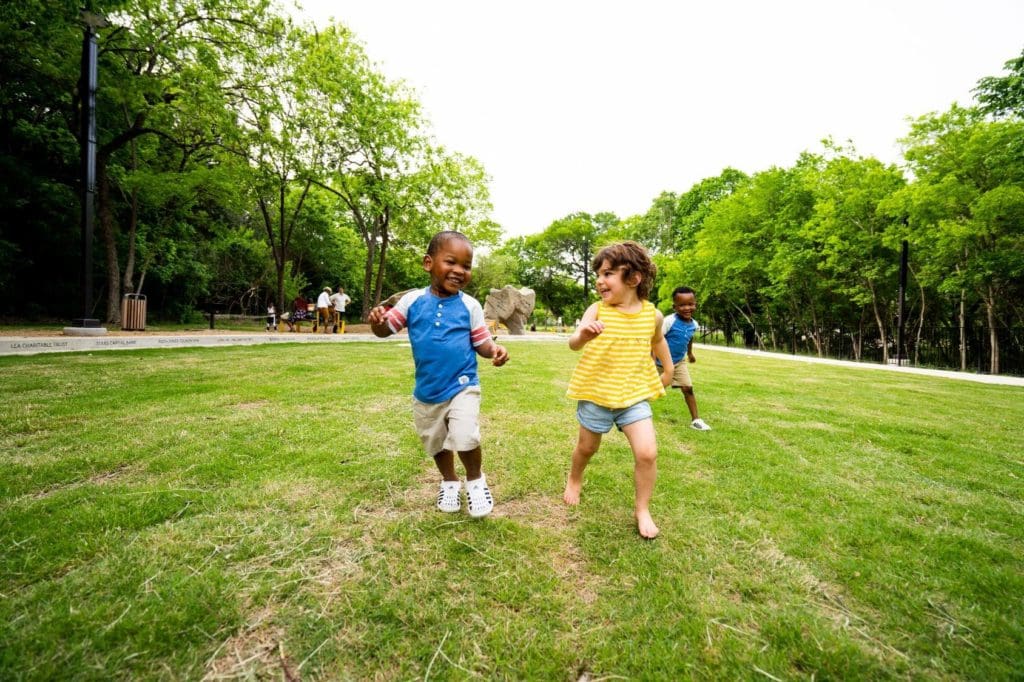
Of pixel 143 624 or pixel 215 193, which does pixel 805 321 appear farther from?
pixel 215 193

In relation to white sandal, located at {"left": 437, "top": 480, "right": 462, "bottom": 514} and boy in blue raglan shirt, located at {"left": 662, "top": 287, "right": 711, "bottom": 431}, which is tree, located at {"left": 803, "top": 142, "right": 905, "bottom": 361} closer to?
boy in blue raglan shirt, located at {"left": 662, "top": 287, "right": 711, "bottom": 431}

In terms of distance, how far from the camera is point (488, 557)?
2100mm

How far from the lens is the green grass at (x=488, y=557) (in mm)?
1506

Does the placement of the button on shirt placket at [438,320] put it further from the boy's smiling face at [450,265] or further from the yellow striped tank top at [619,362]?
the yellow striped tank top at [619,362]

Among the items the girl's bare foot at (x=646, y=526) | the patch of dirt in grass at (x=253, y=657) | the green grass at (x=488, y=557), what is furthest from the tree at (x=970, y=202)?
Result: the patch of dirt in grass at (x=253, y=657)

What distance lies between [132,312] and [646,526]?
18189 millimetres

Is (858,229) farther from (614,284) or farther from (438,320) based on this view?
(438,320)

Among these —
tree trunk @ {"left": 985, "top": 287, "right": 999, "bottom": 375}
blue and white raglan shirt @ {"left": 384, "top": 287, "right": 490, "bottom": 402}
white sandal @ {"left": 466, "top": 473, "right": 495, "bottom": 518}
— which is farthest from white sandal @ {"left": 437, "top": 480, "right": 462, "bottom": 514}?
tree trunk @ {"left": 985, "top": 287, "right": 999, "bottom": 375}

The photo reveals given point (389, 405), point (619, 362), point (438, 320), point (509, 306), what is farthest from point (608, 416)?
point (509, 306)

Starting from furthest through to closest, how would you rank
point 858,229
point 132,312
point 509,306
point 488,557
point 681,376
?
point 509,306 < point 858,229 < point 132,312 < point 681,376 < point 488,557

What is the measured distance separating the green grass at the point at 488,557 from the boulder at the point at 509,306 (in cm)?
1989

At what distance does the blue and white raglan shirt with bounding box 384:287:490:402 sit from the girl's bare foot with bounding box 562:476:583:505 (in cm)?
98

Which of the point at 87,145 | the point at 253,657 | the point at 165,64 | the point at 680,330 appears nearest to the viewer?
the point at 253,657

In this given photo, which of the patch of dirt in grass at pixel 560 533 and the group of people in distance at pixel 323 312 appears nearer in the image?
the patch of dirt in grass at pixel 560 533
